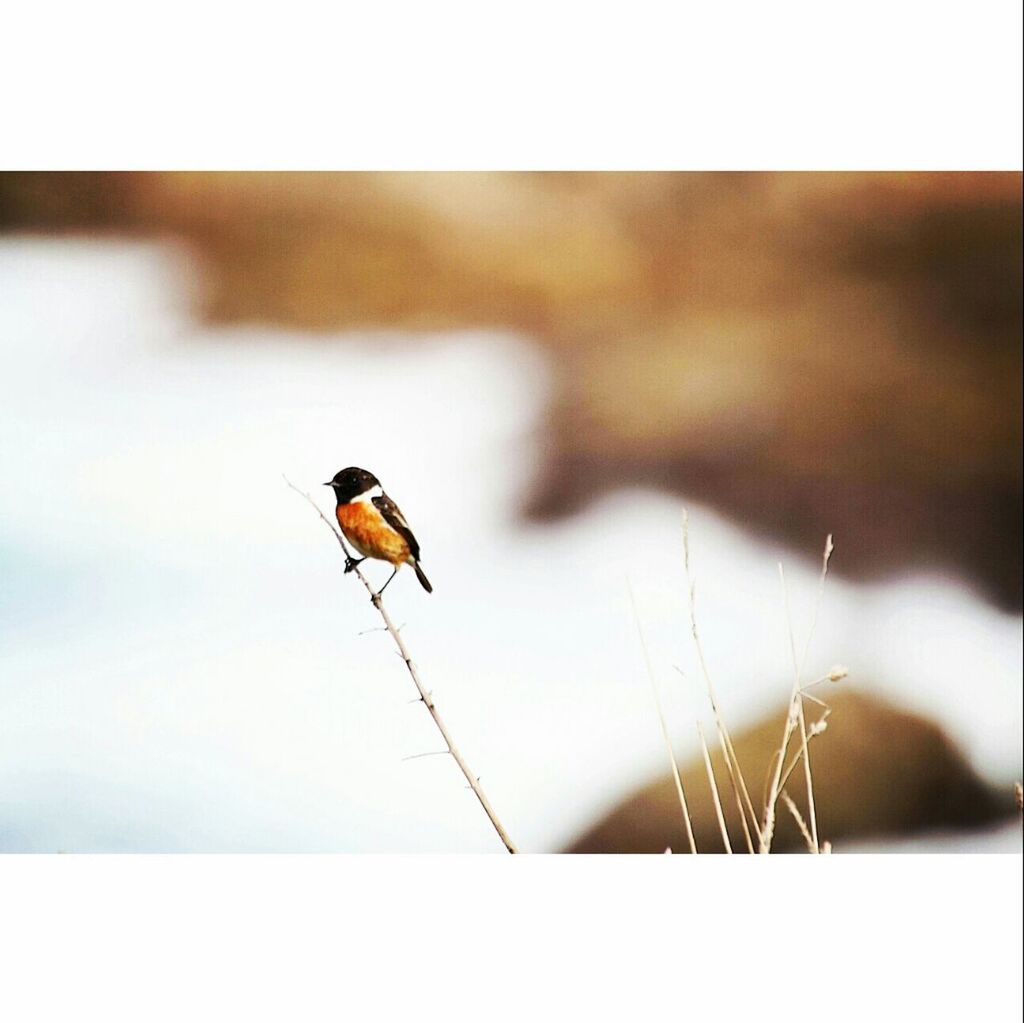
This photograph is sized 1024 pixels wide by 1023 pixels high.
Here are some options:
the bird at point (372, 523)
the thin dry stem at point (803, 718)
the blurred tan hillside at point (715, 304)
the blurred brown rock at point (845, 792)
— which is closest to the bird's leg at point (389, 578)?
the bird at point (372, 523)

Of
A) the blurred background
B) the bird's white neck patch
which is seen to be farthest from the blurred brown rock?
the bird's white neck patch

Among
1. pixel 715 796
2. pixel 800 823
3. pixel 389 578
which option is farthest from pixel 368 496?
pixel 800 823

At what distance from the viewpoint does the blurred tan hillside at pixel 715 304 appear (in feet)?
5.11

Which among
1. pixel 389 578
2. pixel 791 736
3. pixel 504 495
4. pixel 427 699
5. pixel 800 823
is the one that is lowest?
pixel 800 823

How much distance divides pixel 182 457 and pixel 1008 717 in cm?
148

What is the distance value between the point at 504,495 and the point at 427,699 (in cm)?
37

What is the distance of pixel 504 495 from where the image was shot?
5.17ft

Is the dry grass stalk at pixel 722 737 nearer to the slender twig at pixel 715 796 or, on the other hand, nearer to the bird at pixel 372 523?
the slender twig at pixel 715 796

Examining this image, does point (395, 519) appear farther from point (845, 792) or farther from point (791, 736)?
point (845, 792)

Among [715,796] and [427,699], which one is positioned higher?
[427,699]

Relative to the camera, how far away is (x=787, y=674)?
1562 mm

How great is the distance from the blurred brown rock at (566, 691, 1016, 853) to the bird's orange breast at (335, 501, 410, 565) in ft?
1.90
